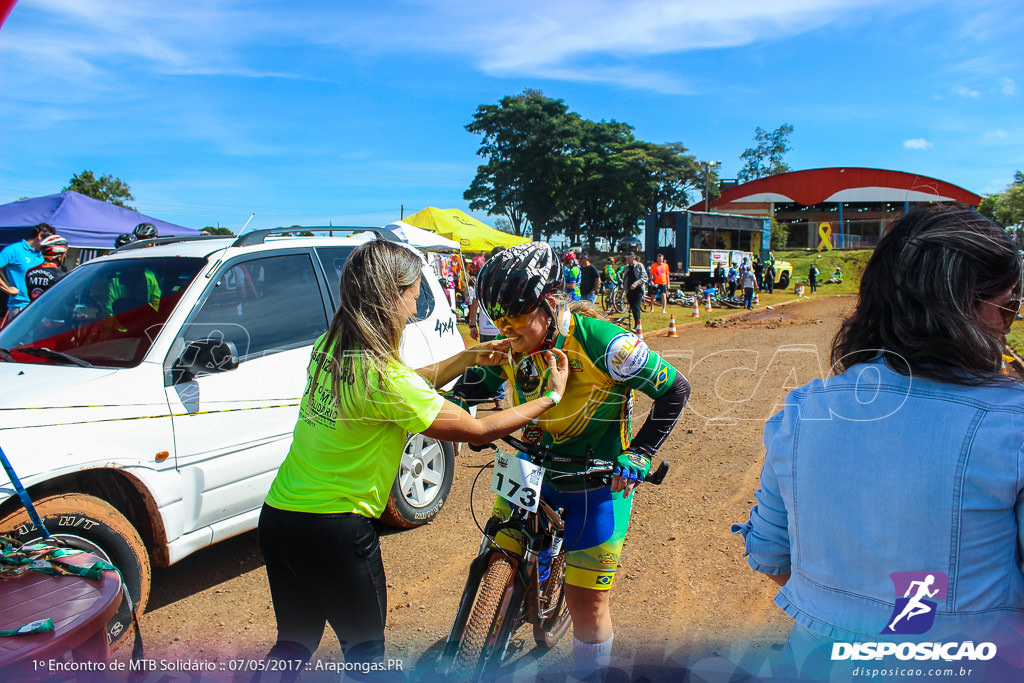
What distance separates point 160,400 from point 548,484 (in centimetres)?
209

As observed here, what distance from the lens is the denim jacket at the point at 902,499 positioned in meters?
1.14

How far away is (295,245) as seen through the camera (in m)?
4.41

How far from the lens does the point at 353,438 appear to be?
2.13m

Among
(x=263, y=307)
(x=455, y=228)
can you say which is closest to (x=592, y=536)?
(x=263, y=307)

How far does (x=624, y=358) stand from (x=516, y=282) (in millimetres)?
519

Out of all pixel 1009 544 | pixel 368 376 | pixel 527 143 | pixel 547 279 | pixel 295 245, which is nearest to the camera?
pixel 1009 544

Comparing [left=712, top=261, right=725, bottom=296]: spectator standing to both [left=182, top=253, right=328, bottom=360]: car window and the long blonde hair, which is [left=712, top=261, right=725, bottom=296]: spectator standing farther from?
the long blonde hair

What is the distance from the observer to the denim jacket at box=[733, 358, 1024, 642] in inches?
45.1

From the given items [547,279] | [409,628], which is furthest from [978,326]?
[409,628]

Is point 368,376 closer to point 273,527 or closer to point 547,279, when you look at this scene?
point 273,527

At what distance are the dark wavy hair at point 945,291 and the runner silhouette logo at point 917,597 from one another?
38 centimetres

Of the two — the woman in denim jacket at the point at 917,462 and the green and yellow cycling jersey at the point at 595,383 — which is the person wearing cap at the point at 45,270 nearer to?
the green and yellow cycling jersey at the point at 595,383

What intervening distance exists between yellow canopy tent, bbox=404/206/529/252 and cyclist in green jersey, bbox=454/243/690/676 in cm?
1612

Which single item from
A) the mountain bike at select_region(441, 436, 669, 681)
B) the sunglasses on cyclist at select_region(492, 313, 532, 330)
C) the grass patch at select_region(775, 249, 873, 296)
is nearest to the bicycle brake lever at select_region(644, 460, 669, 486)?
the mountain bike at select_region(441, 436, 669, 681)
